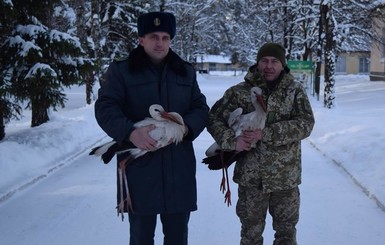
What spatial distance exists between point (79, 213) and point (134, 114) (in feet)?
10.4

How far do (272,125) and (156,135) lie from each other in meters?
0.90

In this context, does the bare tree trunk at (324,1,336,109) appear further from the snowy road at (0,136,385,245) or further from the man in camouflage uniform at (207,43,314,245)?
the man in camouflage uniform at (207,43,314,245)

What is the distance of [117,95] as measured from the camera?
123 inches

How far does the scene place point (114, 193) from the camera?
6.89 meters

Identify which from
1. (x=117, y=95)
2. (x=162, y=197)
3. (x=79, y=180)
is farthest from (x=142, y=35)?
(x=79, y=180)

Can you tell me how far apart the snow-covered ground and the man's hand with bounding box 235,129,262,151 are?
→ 6.08 ft

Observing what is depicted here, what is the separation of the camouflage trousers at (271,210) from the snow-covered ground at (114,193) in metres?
1.21

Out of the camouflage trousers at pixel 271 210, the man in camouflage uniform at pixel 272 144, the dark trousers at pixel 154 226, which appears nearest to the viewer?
the dark trousers at pixel 154 226

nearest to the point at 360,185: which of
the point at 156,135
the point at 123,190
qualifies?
the point at 123,190

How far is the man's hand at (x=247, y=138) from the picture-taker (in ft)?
11.0

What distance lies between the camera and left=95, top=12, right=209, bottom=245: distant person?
10.3 feet

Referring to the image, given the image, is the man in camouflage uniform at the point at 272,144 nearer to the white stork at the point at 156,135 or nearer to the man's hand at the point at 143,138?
the white stork at the point at 156,135

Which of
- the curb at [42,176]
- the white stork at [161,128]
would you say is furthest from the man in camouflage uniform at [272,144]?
the curb at [42,176]

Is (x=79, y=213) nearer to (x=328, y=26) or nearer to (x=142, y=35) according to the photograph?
(x=142, y=35)
